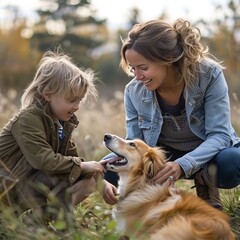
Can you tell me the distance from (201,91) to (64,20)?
1049 inches

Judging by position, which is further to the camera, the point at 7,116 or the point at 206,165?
the point at 7,116

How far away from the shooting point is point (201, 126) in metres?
5.04

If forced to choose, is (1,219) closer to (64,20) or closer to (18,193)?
(18,193)

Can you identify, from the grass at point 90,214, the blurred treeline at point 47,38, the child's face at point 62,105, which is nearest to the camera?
the grass at point 90,214

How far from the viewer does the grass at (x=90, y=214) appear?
3.50 metres

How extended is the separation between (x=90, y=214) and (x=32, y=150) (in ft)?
2.89

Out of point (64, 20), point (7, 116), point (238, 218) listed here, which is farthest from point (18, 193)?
point (64, 20)

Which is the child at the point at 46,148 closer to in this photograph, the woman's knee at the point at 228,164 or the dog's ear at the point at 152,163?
the dog's ear at the point at 152,163

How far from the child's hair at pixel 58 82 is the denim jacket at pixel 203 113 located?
2.24ft

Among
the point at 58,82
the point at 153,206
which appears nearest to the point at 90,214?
the point at 153,206

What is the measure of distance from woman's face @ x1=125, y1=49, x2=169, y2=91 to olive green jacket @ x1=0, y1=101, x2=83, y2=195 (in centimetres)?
79

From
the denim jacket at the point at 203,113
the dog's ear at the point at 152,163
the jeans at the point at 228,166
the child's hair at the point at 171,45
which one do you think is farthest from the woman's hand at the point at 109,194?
the child's hair at the point at 171,45

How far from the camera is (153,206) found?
14.6 feet

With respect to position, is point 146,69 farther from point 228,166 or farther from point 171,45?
point 228,166
